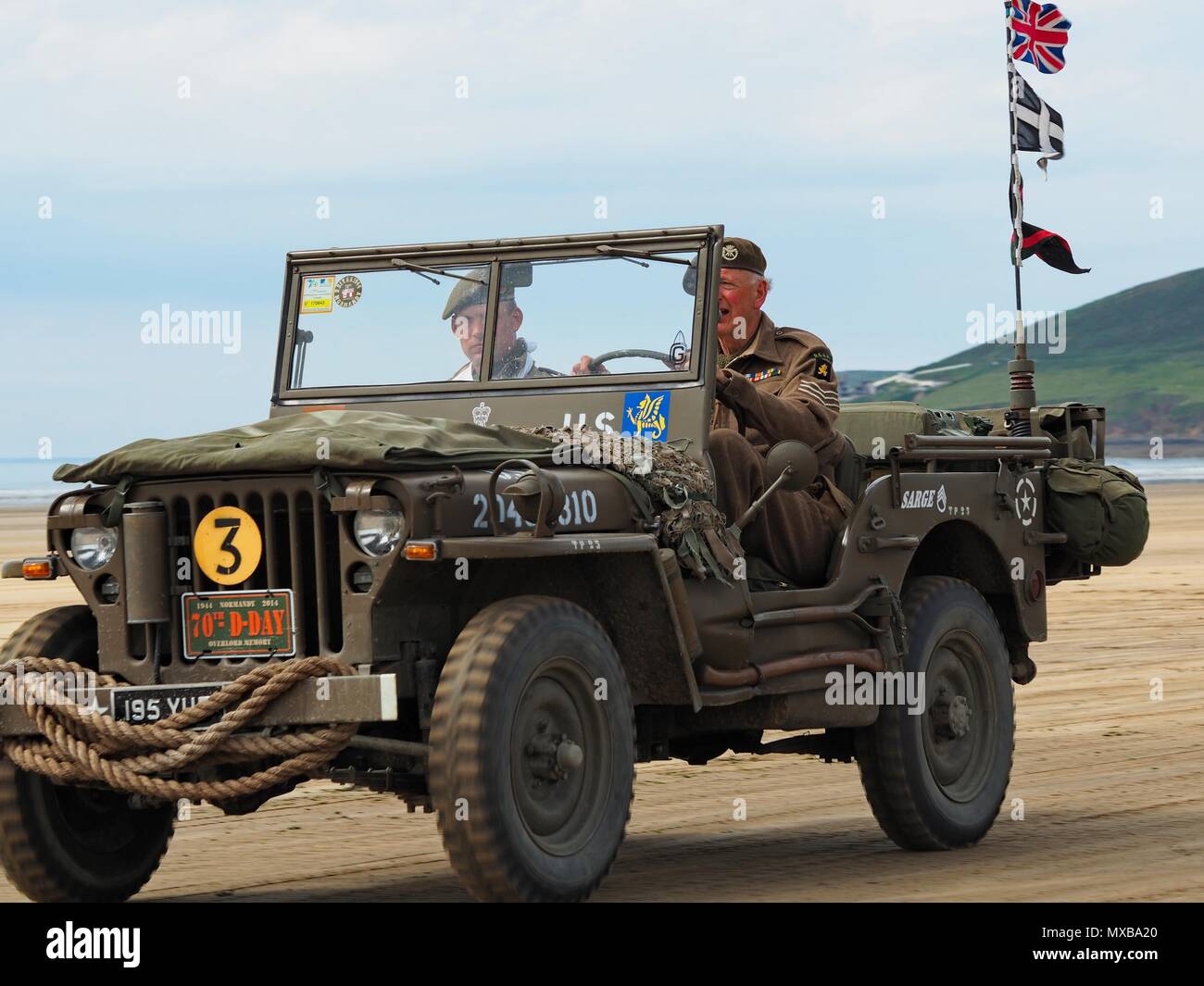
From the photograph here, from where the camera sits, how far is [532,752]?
6.85 metres

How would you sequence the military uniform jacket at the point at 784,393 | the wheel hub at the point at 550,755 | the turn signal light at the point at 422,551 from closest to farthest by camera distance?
the turn signal light at the point at 422,551
the wheel hub at the point at 550,755
the military uniform jacket at the point at 784,393

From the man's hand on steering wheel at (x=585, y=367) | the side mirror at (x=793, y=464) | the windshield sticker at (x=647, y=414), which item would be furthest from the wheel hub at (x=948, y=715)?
the man's hand on steering wheel at (x=585, y=367)

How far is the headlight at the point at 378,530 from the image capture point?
6.69 m

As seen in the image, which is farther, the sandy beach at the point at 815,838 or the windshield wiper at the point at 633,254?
the windshield wiper at the point at 633,254

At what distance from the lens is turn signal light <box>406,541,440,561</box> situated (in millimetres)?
6504

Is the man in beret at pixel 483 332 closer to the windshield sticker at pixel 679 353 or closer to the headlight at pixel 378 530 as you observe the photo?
the windshield sticker at pixel 679 353

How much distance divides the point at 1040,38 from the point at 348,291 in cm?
574

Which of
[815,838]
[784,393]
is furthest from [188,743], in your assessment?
[815,838]

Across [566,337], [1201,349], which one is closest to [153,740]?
[566,337]

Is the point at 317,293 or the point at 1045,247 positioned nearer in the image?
the point at 317,293

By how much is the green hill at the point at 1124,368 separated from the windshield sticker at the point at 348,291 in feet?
394

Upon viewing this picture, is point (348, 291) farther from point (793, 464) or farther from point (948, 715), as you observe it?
point (948, 715)

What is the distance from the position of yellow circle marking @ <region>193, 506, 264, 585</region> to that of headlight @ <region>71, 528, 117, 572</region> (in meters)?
0.34
